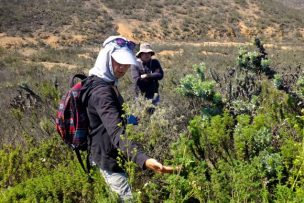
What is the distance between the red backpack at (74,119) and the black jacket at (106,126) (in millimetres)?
47

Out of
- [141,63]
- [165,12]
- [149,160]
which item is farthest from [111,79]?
[165,12]

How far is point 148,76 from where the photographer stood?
19.0ft

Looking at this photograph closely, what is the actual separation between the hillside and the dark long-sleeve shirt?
74.7ft

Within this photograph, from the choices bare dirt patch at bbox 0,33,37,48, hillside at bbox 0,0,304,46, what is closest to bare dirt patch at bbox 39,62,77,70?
bare dirt patch at bbox 0,33,37,48

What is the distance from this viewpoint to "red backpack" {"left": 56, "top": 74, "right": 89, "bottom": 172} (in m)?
2.60

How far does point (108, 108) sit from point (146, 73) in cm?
348

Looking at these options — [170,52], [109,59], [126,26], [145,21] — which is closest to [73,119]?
[109,59]

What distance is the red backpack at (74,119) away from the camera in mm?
2604

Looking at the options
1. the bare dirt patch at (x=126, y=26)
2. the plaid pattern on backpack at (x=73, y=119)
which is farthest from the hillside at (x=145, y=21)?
the plaid pattern on backpack at (x=73, y=119)

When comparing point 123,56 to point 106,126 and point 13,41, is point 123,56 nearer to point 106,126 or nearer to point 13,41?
point 106,126

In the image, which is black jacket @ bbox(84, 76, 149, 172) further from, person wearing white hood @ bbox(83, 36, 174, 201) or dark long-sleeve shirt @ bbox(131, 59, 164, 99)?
dark long-sleeve shirt @ bbox(131, 59, 164, 99)

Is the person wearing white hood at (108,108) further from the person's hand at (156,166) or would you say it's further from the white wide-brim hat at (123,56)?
the person's hand at (156,166)

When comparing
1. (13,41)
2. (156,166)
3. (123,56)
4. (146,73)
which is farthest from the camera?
(13,41)

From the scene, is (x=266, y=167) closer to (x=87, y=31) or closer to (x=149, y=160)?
(x=149, y=160)
